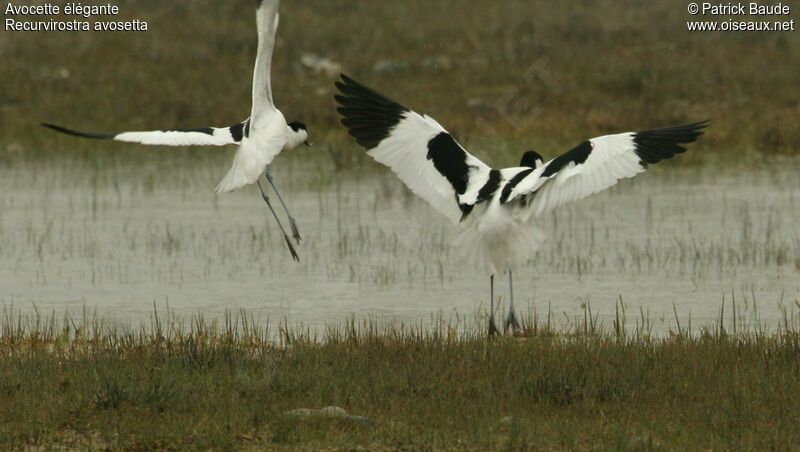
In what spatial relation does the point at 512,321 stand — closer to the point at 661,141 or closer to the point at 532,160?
the point at 532,160

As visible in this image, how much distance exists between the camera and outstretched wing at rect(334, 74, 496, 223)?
379 inches

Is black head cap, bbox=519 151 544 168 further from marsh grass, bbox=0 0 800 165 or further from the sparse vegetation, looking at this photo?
marsh grass, bbox=0 0 800 165

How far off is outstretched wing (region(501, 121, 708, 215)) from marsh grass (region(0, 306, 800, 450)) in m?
1.01

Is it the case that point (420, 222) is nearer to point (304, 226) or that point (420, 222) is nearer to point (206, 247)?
point (304, 226)

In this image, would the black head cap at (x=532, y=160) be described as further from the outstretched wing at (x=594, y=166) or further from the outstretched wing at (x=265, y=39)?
the outstretched wing at (x=265, y=39)

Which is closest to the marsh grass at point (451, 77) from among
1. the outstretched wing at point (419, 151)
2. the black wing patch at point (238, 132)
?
the black wing patch at point (238, 132)

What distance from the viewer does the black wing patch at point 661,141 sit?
896 cm

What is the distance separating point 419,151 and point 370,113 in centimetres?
48

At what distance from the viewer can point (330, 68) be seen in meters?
30.8

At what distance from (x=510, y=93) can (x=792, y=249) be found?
14.7 m

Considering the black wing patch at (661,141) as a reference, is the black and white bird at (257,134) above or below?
above

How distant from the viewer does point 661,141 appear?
9.08 metres

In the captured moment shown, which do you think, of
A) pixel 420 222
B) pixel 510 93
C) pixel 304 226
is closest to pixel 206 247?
pixel 304 226

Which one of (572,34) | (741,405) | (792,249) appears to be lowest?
(741,405)
